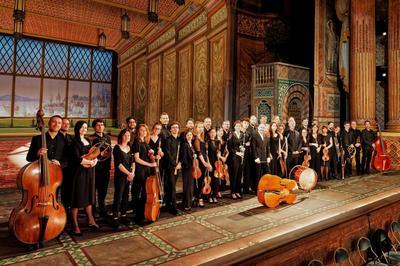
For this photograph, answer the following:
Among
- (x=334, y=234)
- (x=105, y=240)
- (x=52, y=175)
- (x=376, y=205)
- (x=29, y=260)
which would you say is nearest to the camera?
(x=29, y=260)

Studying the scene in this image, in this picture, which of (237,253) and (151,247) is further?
(151,247)

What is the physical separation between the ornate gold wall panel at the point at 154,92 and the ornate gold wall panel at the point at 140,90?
0.61m

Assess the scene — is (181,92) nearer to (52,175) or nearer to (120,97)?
(120,97)

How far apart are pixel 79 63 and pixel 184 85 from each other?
334 inches

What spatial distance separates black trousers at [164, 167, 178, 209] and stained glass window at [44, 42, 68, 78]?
1403 centimetres

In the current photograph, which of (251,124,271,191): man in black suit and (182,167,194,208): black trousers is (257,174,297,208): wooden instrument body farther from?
(182,167,194,208): black trousers

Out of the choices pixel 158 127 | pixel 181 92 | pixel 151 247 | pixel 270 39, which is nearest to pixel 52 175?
pixel 151 247

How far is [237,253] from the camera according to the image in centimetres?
242

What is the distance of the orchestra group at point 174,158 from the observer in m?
3.02

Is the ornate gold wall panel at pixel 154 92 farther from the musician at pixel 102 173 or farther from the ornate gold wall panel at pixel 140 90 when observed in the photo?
the musician at pixel 102 173

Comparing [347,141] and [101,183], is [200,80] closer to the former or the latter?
[347,141]

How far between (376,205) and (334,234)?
43.9 inches

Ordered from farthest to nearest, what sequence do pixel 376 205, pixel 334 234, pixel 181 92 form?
1. pixel 181 92
2. pixel 376 205
3. pixel 334 234

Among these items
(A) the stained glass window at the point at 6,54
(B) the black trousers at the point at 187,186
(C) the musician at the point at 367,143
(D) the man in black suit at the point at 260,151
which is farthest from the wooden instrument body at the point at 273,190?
(A) the stained glass window at the point at 6,54
